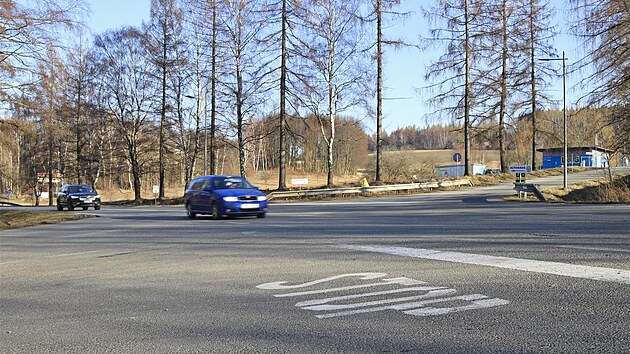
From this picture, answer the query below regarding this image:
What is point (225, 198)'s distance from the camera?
19594 millimetres

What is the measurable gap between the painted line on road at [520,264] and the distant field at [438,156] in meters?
49.2

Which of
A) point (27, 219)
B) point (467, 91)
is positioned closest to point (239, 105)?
point (467, 91)

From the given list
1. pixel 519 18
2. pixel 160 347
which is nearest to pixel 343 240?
pixel 160 347

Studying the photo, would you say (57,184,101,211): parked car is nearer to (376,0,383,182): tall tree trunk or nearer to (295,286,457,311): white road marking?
(376,0,383,182): tall tree trunk

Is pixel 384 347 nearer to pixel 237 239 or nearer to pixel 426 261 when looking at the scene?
pixel 426 261

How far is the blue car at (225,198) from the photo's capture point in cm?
1959

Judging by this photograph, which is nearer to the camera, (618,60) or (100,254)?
(100,254)

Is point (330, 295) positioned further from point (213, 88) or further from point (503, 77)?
point (503, 77)

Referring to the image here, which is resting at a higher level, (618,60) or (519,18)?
(519,18)

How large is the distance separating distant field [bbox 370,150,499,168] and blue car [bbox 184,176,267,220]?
3955cm

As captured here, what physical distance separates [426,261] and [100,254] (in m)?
6.45

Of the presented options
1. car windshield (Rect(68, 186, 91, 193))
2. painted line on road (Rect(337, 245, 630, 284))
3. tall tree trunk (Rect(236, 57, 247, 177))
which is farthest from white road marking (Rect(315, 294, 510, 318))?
tall tree trunk (Rect(236, 57, 247, 177))

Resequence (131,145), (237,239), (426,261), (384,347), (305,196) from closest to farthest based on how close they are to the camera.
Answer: (384,347), (426,261), (237,239), (305,196), (131,145)

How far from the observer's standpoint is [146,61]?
148 feet
